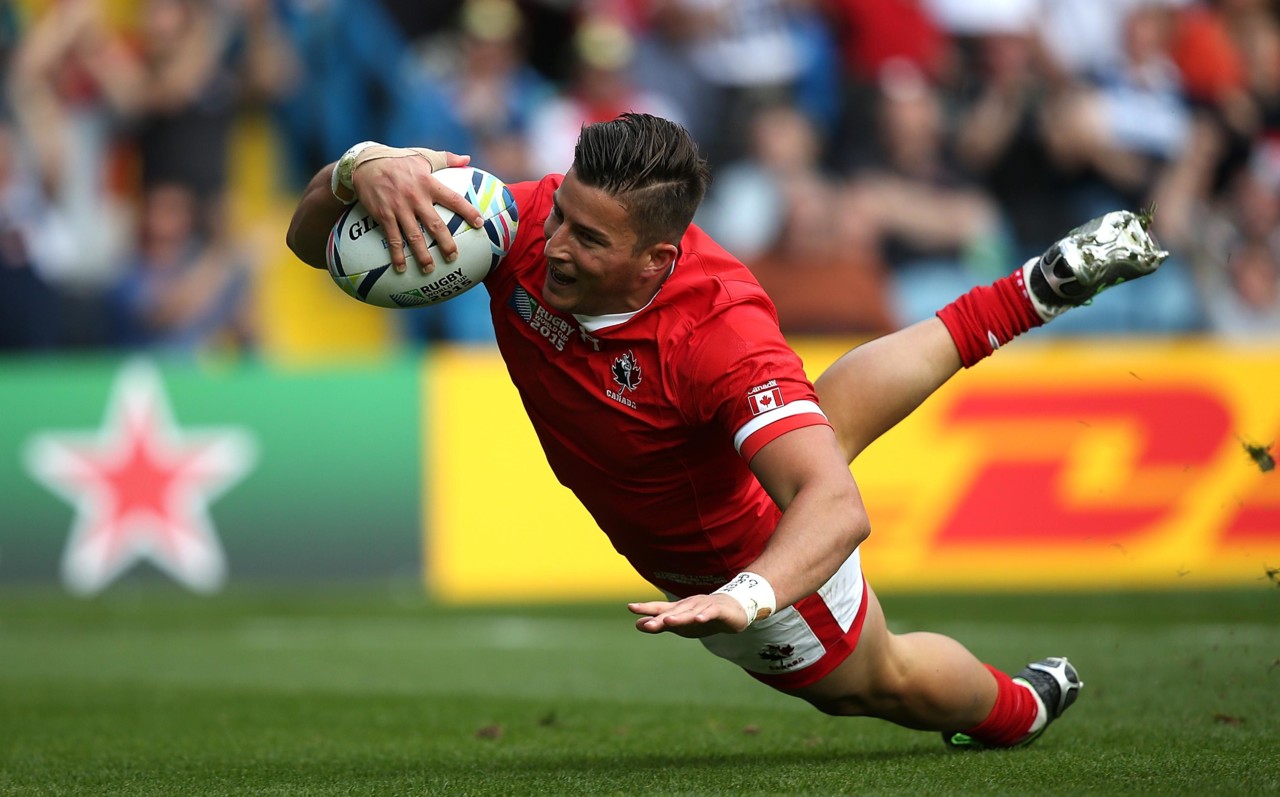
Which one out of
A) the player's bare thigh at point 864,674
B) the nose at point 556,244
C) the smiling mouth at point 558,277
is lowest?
the player's bare thigh at point 864,674

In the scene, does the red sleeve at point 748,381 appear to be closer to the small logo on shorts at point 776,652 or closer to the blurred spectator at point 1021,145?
the small logo on shorts at point 776,652

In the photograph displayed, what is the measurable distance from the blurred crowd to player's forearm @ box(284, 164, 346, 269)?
8.10 metres

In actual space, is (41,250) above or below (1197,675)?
above

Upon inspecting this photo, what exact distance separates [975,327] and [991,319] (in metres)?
0.06

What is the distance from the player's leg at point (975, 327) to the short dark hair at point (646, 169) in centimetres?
108

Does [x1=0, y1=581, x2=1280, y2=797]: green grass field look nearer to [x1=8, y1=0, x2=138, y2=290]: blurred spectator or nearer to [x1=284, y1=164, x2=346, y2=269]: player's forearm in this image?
[x1=284, y1=164, x2=346, y2=269]: player's forearm

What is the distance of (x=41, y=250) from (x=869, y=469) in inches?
267

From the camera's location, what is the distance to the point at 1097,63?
14.9 meters

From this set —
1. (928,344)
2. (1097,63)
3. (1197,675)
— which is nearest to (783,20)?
(1097,63)

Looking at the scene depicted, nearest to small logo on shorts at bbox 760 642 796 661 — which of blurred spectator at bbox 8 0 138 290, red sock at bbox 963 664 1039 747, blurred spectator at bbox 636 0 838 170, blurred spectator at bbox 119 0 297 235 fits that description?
red sock at bbox 963 664 1039 747

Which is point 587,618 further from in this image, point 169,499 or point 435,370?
point 169,499

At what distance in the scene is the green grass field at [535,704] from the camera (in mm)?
5031

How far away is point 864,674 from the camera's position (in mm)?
5309

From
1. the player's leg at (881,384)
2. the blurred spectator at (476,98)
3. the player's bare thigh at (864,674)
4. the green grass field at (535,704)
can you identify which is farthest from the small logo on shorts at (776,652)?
the blurred spectator at (476,98)
